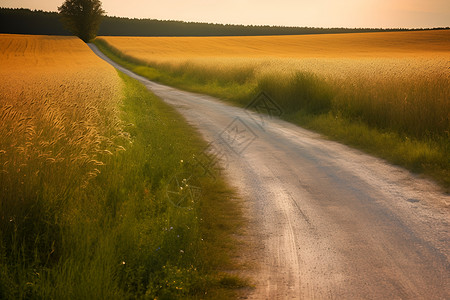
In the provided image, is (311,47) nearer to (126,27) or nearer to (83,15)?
(83,15)

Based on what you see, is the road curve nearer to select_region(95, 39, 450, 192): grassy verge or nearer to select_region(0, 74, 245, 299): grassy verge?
select_region(0, 74, 245, 299): grassy verge

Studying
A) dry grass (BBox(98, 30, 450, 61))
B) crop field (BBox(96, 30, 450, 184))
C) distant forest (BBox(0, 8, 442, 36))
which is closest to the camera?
crop field (BBox(96, 30, 450, 184))

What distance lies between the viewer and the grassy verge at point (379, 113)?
10461mm

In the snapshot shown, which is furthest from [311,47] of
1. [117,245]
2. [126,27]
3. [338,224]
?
[126,27]

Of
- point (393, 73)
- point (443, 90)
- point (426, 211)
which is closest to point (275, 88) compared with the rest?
point (393, 73)

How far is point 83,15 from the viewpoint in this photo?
3620 inches

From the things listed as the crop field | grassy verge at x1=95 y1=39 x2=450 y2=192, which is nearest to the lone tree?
the crop field

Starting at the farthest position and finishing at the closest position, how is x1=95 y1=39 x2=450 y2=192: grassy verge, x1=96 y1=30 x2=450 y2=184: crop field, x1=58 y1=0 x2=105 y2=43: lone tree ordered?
1. x1=58 y1=0 x2=105 y2=43: lone tree
2. x1=96 y1=30 x2=450 y2=184: crop field
3. x1=95 y1=39 x2=450 y2=192: grassy verge

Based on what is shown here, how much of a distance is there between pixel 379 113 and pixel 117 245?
451 inches

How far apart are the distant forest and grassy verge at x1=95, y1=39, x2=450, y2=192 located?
4298 inches

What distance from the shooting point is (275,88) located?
69.4ft

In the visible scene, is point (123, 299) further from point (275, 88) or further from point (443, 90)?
point (275, 88)

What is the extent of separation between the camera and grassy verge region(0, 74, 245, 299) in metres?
4.09

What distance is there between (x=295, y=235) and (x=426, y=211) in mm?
2470
